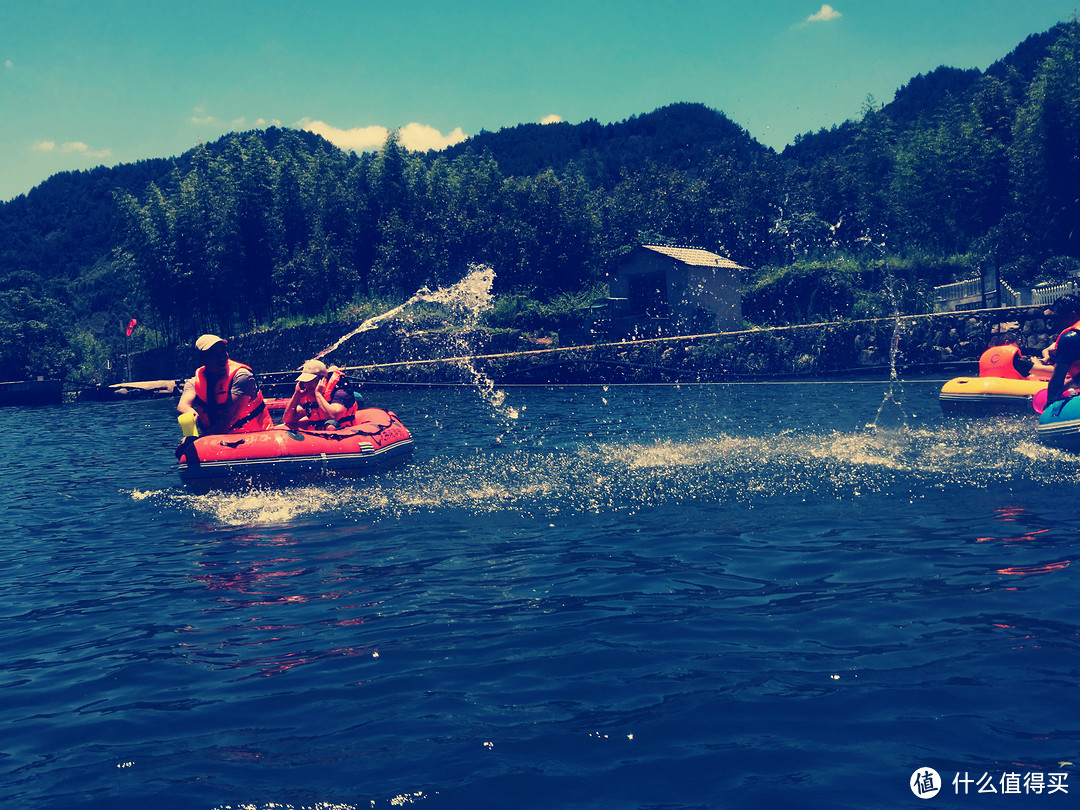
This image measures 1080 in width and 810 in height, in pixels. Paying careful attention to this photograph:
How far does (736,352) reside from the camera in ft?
114

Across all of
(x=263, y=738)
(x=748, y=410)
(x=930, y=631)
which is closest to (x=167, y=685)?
(x=263, y=738)

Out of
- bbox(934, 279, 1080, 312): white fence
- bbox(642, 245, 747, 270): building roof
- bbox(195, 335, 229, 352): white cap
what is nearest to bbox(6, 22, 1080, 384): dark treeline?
bbox(934, 279, 1080, 312): white fence

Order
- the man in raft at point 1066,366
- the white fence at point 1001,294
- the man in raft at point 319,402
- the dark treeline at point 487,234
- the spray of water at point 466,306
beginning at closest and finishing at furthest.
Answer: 1. the man in raft at point 1066,366
2. the man in raft at point 319,402
3. the white fence at point 1001,294
4. the spray of water at point 466,306
5. the dark treeline at point 487,234

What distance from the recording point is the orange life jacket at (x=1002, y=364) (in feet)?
52.2

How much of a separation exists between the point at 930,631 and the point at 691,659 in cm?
175

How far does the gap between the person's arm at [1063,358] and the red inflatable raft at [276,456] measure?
10749 millimetres

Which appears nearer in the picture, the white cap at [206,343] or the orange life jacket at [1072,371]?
the white cap at [206,343]

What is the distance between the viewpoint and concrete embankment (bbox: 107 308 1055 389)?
3136 cm

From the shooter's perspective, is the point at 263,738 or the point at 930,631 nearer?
the point at 263,738

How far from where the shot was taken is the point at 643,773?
419cm

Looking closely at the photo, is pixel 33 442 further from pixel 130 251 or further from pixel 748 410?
pixel 130 251

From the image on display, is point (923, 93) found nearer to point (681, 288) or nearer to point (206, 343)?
point (681, 288)

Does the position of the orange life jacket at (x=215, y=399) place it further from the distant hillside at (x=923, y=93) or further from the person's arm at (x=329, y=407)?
the distant hillside at (x=923, y=93)

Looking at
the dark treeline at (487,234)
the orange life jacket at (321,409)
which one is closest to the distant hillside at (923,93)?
the dark treeline at (487,234)
